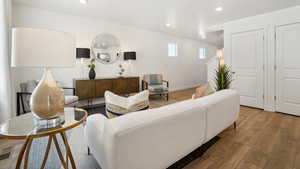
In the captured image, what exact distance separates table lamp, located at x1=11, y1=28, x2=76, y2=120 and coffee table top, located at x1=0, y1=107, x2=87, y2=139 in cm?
10

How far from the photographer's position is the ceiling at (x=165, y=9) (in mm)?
3006

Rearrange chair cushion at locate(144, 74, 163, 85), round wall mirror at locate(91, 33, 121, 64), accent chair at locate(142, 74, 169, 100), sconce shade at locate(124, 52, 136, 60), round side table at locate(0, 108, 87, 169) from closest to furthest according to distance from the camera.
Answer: round side table at locate(0, 108, 87, 169), round wall mirror at locate(91, 33, 121, 64), sconce shade at locate(124, 52, 136, 60), accent chair at locate(142, 74, 169, 100), chair cushion at locate(144, 74, 163, 85)

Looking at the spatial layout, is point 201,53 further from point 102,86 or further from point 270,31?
point 102,86

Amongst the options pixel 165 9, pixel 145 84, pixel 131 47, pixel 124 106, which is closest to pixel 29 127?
pixel 124 106

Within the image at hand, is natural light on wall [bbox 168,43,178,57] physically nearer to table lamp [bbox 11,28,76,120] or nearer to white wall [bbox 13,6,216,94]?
white wall [bbox 13,6,216,94]

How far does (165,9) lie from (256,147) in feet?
10.4

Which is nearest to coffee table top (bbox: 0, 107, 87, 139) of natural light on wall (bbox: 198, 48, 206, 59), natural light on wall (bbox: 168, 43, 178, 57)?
natural light on wall (bbox: 168, 43, 178, 57)

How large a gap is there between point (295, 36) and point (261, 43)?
60 cm

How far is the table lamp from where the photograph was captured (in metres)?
0.97

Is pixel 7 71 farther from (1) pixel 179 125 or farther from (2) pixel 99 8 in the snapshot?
(1) pixel 179 125

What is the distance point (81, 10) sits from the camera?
3459mm

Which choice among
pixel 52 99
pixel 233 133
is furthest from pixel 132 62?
pixel 52 99

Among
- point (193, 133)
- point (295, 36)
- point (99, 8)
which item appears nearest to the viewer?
point (193, 133)

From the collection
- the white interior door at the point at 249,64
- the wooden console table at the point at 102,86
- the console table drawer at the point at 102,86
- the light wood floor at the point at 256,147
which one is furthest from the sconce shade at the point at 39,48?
the white interior door at the point at 249,64
